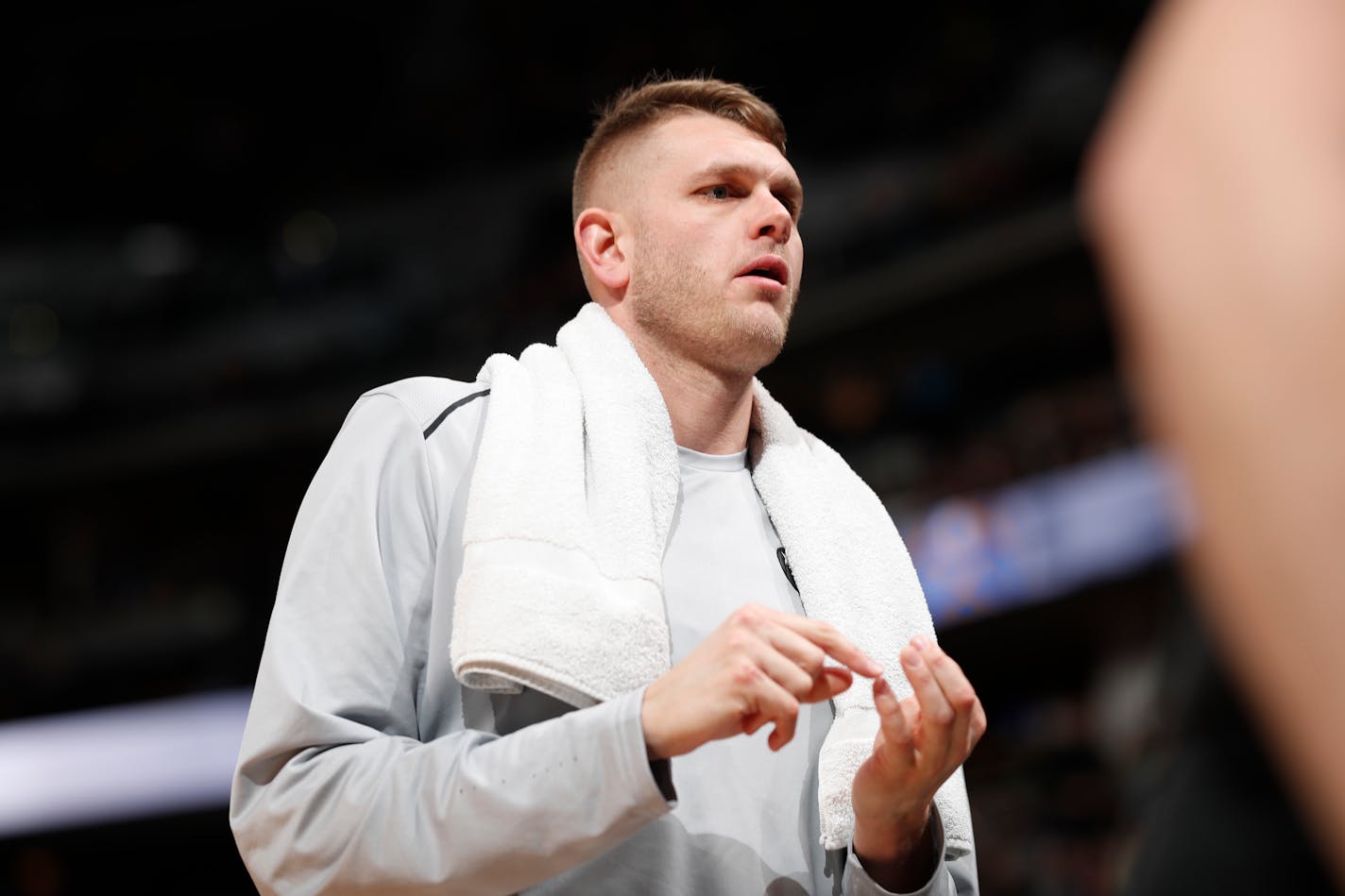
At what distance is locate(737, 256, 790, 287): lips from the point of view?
1883 mm

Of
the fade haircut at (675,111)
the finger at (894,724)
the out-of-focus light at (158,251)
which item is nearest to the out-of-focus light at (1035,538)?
the fade haircut at (675,111)

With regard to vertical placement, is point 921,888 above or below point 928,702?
below

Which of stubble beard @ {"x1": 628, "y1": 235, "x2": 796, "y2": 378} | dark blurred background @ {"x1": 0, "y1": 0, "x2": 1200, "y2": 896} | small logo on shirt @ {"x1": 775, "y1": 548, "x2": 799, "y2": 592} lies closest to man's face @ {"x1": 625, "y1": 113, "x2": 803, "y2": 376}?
stubble beard @ {"x1": 628, "y1": 235, "x2": 796, "y2": 378}

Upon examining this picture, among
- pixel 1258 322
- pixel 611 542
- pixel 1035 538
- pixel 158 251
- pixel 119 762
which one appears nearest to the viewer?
pixel 1258 322

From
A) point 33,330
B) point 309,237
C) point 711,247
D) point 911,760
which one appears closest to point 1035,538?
point 711,247

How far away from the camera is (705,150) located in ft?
6.41

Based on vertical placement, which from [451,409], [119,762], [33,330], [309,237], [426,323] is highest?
[309,237]

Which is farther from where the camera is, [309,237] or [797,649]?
[309,237]

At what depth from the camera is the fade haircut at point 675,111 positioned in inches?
80.9

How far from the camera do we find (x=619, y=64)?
40.4ft

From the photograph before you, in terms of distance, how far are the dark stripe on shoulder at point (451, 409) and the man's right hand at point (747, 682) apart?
0.55 metres

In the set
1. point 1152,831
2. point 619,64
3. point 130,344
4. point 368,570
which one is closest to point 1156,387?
point 1152,831

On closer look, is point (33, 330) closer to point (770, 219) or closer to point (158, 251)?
point (158, 251)

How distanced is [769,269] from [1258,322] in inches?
57.9
